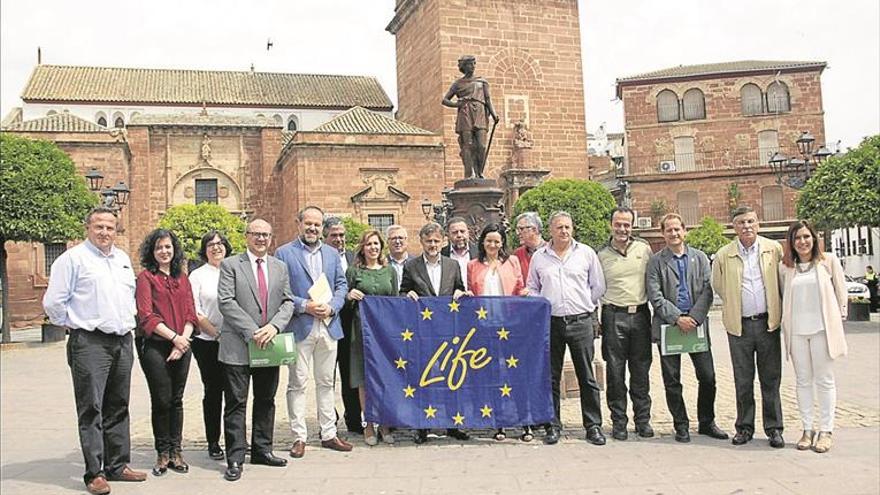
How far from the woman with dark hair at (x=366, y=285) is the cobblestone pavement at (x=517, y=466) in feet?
1.05

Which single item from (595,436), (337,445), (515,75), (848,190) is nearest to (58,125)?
(515,75)

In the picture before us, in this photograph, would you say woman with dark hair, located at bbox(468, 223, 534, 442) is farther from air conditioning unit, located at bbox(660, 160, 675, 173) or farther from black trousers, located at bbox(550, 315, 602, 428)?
air conditioning unit, located at bbox(660, 160, 675, 173)

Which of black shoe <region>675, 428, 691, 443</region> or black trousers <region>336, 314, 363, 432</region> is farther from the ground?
black trousers <region>336, 314, 363, 432</region>

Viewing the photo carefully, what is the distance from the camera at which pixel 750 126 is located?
40.9 metres

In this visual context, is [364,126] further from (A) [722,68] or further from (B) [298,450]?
(B) [298,450]

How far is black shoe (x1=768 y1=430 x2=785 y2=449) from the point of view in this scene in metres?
6.00

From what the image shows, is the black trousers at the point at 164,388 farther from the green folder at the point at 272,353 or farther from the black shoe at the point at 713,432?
the black shoe at the point at 713,432

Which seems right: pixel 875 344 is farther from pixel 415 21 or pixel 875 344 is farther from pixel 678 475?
pixel 415 21

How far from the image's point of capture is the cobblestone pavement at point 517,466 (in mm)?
5074

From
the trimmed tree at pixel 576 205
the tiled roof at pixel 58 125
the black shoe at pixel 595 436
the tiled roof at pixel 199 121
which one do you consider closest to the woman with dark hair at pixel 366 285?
the black shoe at pixel 595 436

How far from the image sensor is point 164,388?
5617 millimetres

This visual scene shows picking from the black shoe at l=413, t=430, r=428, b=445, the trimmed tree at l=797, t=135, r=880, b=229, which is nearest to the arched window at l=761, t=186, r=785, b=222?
the trimmed tree at l=797, t=135, r=880, b=229

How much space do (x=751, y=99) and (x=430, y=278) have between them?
39.3 meters

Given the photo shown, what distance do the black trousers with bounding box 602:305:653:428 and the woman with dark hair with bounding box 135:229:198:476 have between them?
3337mm
